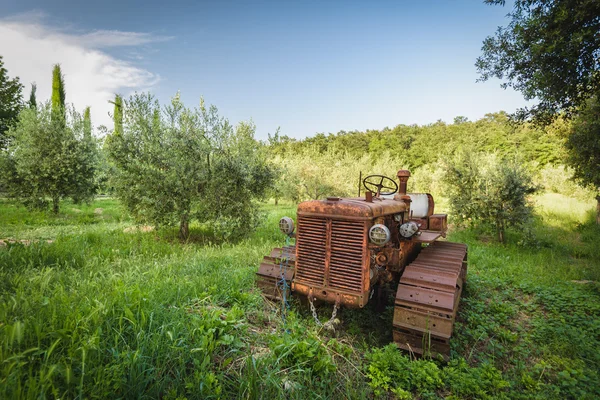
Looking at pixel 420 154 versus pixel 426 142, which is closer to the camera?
pixel 420 154

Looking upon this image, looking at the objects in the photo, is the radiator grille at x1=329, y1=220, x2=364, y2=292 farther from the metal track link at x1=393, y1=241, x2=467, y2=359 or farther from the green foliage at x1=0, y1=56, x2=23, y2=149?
the green foliage at x1=0, y1=56, x2=23, y2=149

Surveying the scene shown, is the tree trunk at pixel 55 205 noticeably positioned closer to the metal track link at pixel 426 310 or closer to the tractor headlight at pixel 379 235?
the tractor headlight at pixel 379 235

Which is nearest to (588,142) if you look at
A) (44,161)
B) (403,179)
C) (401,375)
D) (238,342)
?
(403,179)

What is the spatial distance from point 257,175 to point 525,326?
6.58 m

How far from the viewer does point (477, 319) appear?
4043mm

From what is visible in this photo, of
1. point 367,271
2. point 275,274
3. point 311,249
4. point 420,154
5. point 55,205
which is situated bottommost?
point 55,205

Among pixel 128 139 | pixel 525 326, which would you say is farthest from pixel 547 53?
pixel 128 139

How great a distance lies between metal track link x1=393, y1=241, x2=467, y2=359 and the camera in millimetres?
2959

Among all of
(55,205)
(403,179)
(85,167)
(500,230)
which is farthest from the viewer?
(85,167)

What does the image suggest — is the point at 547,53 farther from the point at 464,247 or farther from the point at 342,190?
the point at 342,190

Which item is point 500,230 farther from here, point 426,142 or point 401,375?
point 426,142

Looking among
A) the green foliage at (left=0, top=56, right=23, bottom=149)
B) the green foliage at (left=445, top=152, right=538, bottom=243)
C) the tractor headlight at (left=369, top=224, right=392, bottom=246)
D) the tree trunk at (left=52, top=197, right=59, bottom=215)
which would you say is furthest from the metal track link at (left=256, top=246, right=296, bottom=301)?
the green foliage at (left=0, top=56, right=23, bottom=149)

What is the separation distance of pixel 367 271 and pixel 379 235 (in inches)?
19.3

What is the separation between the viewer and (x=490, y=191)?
9.05 metres
